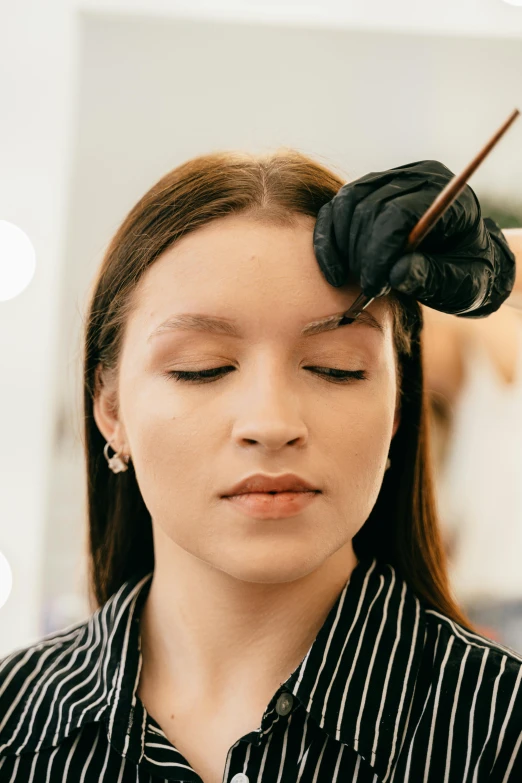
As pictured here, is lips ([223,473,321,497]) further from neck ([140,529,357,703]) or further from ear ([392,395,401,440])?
ear ([392,395,401,440])

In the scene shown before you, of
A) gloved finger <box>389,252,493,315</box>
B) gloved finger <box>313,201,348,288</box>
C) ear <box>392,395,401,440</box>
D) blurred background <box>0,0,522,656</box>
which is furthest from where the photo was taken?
blurred background <box>0,0,522,656</box>

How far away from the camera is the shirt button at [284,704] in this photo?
1.12m

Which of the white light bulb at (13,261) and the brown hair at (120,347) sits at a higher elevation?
the white light bulb at (13,261)

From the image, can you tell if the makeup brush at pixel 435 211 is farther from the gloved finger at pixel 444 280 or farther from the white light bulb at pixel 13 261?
the white light bulb at pixel 13 261

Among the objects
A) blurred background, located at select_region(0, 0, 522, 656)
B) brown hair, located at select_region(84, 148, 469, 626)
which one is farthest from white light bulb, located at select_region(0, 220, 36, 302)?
brown hair, located at select_region(84, 148, 469, 626)

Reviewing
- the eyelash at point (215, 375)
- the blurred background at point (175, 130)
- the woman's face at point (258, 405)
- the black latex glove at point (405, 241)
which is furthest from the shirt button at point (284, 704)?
the blurred background at point (175, 130)

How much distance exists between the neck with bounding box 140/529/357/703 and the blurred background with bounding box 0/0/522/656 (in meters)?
1.32

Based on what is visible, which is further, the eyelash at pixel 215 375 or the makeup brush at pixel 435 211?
the eyelash at pixel 215 375

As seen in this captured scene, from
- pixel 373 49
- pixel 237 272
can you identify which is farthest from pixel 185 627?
pixel 373 49

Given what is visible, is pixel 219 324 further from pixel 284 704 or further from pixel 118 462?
pixel 284 704

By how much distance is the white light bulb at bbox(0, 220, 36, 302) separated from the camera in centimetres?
231

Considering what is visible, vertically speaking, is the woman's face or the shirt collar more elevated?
the woman's face

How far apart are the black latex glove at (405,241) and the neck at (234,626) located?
16.2 inches

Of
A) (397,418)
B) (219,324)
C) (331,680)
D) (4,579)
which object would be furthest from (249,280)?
(4,579)
